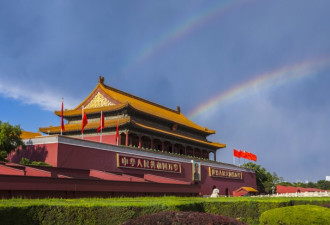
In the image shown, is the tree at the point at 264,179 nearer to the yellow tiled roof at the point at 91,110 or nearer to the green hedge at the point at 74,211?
the yellow tiled roof at the point at 91,110

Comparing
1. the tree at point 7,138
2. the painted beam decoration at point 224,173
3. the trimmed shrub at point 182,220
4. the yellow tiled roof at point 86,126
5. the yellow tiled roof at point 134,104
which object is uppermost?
the yellow tiled roof at point 134,104

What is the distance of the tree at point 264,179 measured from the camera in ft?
184

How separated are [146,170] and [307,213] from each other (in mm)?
21696

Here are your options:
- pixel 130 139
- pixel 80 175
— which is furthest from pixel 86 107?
pixel 80 175

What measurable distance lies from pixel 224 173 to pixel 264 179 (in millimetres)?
15065

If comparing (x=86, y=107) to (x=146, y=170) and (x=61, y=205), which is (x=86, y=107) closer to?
(x=146, y=170)

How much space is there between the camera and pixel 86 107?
3884 centimetres

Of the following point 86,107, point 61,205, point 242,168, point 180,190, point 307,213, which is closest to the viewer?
point 61,205

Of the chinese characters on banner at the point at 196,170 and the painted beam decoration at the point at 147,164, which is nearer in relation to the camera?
the painted beam decoration at the point at 147,164

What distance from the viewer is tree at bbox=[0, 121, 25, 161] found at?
22.3m

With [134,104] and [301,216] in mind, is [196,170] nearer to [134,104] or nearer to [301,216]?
[134,104]

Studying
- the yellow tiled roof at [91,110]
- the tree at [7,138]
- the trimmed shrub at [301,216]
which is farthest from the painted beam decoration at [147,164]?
the trimmed shrub at [301,216]

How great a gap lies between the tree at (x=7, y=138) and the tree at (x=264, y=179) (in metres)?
40.1

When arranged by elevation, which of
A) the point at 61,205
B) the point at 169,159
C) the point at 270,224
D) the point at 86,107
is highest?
the point at 86,107
